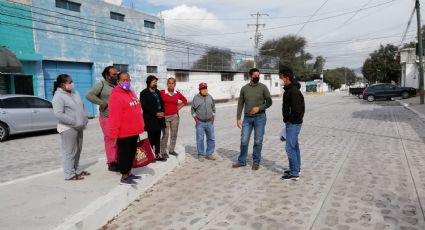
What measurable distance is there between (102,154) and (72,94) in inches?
141

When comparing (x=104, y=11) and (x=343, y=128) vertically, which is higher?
(x=104, y=11)

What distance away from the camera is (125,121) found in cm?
501

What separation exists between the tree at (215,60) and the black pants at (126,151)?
1314 inches

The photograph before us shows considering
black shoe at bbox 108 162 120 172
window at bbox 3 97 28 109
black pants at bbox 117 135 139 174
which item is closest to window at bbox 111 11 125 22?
window at bbox 3 97 28 109

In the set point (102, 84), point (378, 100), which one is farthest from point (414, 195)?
point (378, 100)

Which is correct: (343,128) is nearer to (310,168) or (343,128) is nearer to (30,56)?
(310,168)

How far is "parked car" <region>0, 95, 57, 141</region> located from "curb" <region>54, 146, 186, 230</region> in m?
8.49

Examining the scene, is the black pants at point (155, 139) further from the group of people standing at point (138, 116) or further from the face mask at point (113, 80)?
the face mask at point (113, 80)

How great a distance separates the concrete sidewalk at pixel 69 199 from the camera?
4082 mm

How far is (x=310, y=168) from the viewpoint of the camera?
6.93 metres

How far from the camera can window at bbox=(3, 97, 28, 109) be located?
497 inches

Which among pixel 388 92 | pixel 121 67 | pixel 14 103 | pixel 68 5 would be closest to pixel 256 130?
pixel 14 103

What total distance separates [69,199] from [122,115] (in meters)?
1.35

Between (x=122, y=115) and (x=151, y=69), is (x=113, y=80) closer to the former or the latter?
(x=122, y=115)
